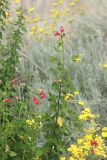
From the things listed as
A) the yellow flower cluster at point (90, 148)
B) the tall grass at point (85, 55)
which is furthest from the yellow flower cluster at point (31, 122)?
the tall grass at point (85, 55)

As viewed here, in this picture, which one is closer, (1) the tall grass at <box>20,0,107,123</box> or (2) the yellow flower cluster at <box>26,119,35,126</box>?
(2) the yellow flower cluster at <box>26,119,35,126</box>

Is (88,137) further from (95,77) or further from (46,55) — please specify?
(46,55)

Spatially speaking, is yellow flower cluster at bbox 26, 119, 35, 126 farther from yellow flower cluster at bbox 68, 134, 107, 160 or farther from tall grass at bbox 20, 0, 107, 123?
tall grass at bbox 20, 0, 107, 123

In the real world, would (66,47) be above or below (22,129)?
above

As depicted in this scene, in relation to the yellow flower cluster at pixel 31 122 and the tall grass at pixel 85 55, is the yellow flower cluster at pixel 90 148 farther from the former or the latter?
the tall grass at pixel 85 55

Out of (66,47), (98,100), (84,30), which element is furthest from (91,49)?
(98,100)

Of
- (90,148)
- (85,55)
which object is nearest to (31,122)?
(90,148)

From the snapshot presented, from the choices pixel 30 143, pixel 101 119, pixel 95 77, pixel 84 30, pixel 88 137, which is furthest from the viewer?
pixel 84 30

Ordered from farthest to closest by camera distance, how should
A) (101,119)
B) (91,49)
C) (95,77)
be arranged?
(91,49), (95,77), (101,119)

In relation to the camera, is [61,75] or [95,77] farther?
[95,77]

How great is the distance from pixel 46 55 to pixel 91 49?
515mm

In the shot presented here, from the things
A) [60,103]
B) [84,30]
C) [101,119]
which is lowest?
[101,119]

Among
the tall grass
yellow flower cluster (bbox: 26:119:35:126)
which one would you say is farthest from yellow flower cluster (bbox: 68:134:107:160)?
the tall grass

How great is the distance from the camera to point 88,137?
2.97 meters
